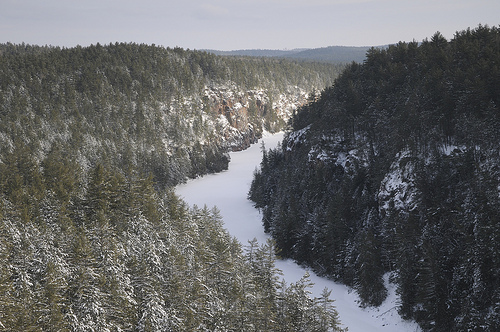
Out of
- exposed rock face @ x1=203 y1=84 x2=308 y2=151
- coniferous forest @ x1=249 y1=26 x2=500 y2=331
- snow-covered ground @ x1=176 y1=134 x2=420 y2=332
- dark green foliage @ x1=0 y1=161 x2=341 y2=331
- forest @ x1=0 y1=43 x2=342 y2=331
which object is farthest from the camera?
exposed rock face @ x1=203 y1=84 x2=308 y2=151

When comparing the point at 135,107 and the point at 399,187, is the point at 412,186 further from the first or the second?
the point at 135,107

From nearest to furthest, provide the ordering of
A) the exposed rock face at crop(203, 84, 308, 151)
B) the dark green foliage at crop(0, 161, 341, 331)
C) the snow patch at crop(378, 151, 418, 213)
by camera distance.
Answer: the dark green foliage at crop(0, 161, 341, 331), the snow patch at crop(378, 151, 418, 213), the exposed rock face at crop(203, 84, 308, 151)

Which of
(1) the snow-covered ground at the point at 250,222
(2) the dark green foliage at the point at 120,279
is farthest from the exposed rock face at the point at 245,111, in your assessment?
(2) the dark green foliage at the point at 120,279

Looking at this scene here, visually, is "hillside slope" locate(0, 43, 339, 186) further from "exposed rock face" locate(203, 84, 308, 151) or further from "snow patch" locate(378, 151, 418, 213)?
"snow patch" locate(378, 151, 418, 213)

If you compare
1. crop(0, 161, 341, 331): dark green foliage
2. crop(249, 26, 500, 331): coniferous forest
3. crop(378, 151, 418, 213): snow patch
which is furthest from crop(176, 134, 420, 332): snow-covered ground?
crop(0, 161, 341, 331): dark green foliage

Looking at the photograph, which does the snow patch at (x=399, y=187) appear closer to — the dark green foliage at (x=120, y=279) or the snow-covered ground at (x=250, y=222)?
the snow-covered ground at (x=250, y=222)

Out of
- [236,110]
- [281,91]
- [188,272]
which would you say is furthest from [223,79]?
[188,272]
